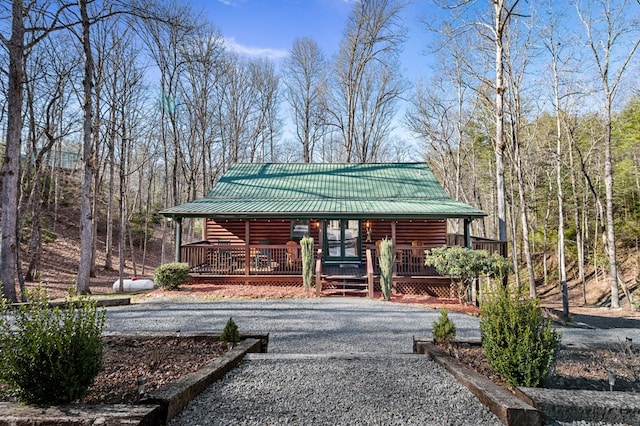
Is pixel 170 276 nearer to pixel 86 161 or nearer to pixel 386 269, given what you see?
pixel 86 161

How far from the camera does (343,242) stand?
47.1 feet

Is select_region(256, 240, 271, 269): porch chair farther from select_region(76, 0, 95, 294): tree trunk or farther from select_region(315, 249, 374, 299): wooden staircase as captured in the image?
select_region(76, 0, 95, 294): tree trunk

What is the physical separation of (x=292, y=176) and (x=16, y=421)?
49.1 feet

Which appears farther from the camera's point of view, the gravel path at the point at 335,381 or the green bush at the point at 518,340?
the green bush at the point at 518,340

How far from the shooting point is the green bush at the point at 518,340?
322cm

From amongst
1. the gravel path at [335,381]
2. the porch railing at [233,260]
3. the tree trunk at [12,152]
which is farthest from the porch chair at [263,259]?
→ the tree trunk at [12,152]

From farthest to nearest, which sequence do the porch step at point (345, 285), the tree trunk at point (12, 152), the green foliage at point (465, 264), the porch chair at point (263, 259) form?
the porch chair at point (263, 259), the porch step at point (345, 285), the green foliage at point (465, 264), the tree trunk at point (12, 152)

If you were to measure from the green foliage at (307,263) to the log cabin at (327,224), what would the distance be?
0.32 m

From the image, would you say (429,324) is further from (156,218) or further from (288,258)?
(156,218)

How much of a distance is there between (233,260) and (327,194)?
526 centimetres

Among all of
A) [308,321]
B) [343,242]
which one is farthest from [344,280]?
[308,321]

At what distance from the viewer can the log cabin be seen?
11.9 m

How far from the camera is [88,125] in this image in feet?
34.3

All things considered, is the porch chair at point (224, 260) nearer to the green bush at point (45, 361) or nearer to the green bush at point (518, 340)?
the green bush at point (45, 361)
